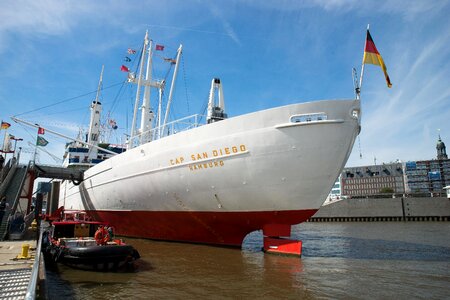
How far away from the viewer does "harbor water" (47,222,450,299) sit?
837 cm

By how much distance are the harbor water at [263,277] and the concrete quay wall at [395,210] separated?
34.4 m

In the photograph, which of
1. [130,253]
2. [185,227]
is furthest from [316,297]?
[185,227]

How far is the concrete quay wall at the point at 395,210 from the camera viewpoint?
4425 cm

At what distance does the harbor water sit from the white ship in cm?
183

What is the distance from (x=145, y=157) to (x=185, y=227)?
4.31 metres

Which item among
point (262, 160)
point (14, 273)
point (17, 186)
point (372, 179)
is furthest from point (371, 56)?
point (372, 179)

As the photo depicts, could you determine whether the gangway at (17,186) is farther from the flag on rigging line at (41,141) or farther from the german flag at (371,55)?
the german flag at (371,55)

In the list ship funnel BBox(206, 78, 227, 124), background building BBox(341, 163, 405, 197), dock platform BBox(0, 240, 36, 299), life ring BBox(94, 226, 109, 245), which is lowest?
dock platform BBox(0, 240, 36, 299)

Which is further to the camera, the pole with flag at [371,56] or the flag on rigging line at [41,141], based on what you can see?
the flag on rigging line at [41,141]

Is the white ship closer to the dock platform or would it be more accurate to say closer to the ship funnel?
the ship funnel

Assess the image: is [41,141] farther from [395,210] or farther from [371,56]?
[395,210]

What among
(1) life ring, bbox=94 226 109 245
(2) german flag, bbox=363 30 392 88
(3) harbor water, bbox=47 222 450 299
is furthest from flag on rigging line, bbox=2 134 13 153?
(2) german flag, bbox=363 30 392 88

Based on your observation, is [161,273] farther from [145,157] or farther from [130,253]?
[145,157]

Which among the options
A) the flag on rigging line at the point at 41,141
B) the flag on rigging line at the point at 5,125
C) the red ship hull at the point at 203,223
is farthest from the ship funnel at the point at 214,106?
the flag on rigging line at the point at 5,125
